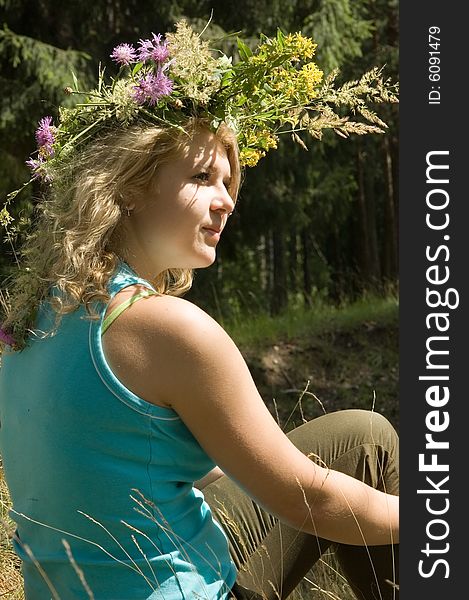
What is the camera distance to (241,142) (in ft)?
7.70

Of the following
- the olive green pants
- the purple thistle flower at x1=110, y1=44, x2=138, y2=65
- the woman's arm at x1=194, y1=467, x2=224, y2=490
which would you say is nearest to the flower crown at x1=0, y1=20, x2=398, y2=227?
the purple thistle flower at x1=110, y1=44, x2=138, y2=65

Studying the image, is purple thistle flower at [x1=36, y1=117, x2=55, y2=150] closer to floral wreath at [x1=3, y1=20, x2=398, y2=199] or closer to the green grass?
floral wreath at [x1=3, y1=20, x2=398, y2=199]

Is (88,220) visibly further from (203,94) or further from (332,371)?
(332,371)

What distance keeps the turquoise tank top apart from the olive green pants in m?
0.30

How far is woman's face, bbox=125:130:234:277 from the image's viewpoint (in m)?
1.98

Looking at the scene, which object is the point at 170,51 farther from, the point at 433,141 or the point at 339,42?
the point at 339,42

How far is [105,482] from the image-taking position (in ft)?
5.79

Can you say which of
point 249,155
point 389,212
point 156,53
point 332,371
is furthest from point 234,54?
point 156,53

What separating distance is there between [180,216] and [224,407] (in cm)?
45

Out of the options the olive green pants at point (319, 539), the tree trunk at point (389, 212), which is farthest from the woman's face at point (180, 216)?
the tree trunk at point (389, 212)

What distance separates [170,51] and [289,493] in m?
0.94

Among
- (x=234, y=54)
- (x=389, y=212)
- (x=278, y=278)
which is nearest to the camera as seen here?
(x=234, y=54)

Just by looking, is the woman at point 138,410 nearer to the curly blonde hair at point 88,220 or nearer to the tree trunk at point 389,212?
the curly blonde hair at point 88,220

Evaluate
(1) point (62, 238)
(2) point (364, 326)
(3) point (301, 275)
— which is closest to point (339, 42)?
(2) point (364, 326)
